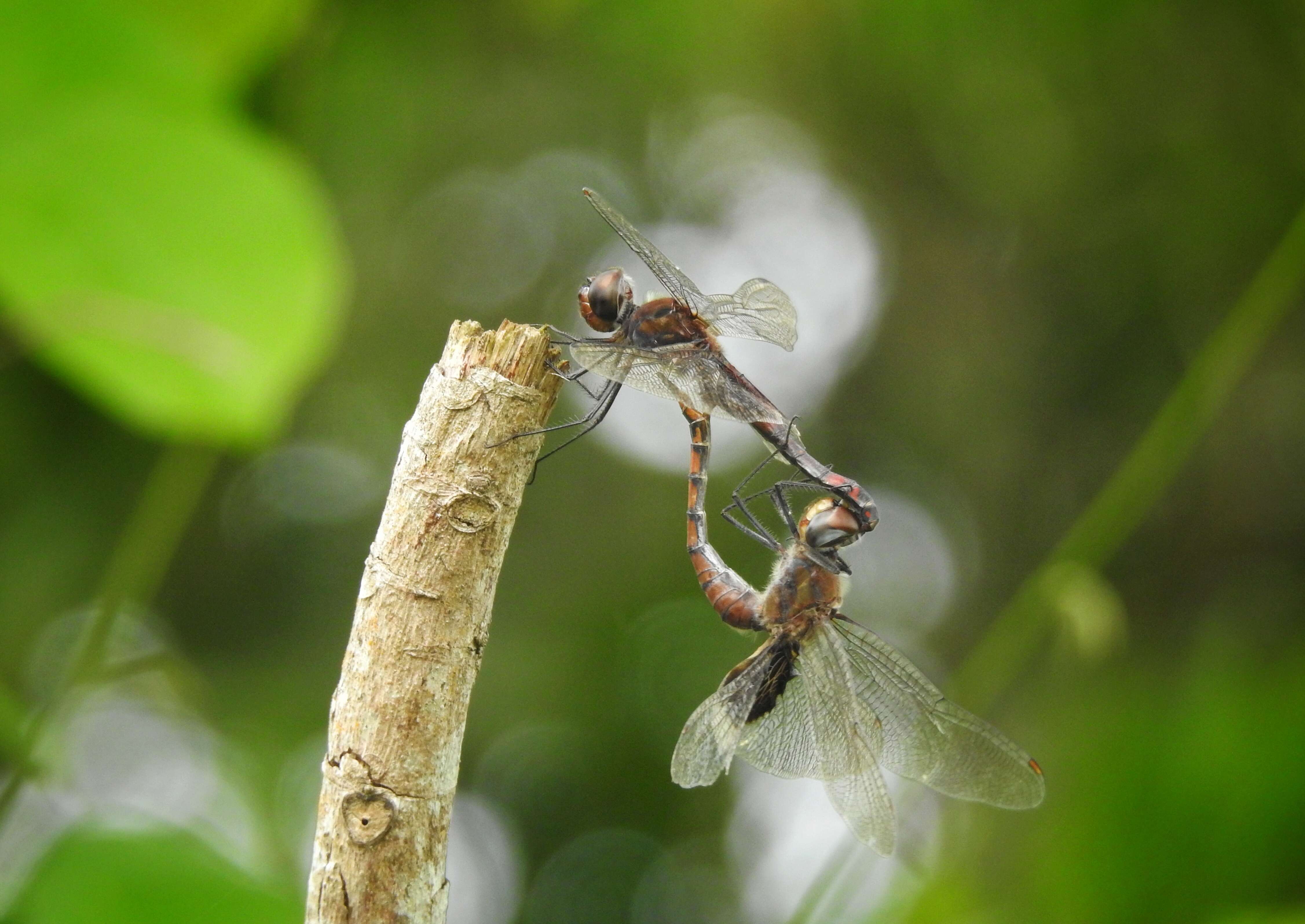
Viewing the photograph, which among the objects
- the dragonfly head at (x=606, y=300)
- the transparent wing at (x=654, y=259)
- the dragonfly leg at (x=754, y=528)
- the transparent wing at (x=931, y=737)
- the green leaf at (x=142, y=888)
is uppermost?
the transparent wing at (x=654, y=259)

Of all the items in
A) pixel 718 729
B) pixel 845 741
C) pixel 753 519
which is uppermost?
pixel 753 519

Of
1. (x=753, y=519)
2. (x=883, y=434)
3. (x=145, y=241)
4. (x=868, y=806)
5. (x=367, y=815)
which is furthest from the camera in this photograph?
(x=883, y=434)

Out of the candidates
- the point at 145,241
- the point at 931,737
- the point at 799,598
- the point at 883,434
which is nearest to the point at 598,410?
the point at 799,598

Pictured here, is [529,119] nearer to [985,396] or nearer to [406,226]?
[406,226]

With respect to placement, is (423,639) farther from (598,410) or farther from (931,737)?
(931,737)

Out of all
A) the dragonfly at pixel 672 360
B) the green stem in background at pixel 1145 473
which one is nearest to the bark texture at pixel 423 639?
the dragonfly at pixel 672 360

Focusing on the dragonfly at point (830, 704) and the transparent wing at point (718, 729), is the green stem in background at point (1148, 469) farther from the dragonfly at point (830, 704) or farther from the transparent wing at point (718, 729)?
the transparent wing at point (718, 729)

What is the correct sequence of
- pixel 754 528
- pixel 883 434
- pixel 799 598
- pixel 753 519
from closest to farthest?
pixel 799 598
pixel 753 519
pixel 754 528
pixel 883 434
